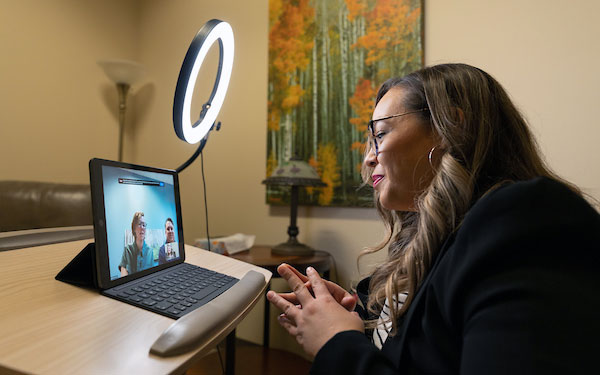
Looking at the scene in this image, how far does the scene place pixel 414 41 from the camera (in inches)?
73.7

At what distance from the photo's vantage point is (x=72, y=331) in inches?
19.3

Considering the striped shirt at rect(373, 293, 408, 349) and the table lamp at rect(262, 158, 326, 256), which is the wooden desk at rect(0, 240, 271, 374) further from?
the table lamp at rect(262, 158, 326, 256)

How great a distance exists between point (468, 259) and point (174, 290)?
502mm

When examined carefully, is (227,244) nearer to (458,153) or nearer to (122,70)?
(458,153)

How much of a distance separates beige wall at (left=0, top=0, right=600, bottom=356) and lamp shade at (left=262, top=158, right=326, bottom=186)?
0.97ft

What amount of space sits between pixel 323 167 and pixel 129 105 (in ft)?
6.27

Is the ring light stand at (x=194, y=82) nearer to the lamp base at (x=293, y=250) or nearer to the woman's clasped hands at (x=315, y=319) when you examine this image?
the woman's clasped hands at (x=315, y=319)

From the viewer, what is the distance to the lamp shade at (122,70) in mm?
2606

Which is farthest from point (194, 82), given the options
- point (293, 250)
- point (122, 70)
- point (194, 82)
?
point (122, 70)

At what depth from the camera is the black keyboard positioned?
1.99 feet

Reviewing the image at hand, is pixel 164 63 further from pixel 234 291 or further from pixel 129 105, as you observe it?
pixel 234 291

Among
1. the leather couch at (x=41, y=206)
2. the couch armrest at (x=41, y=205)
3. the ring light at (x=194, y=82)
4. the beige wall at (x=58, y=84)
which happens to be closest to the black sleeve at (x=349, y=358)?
the ring light at (x=194, y=82)

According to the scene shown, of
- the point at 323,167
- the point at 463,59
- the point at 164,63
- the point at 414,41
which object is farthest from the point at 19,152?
the point at 463,59

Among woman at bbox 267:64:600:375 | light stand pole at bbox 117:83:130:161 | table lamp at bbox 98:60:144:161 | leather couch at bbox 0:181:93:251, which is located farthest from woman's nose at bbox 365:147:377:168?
light stand pole at bbox 117:83:130:161
